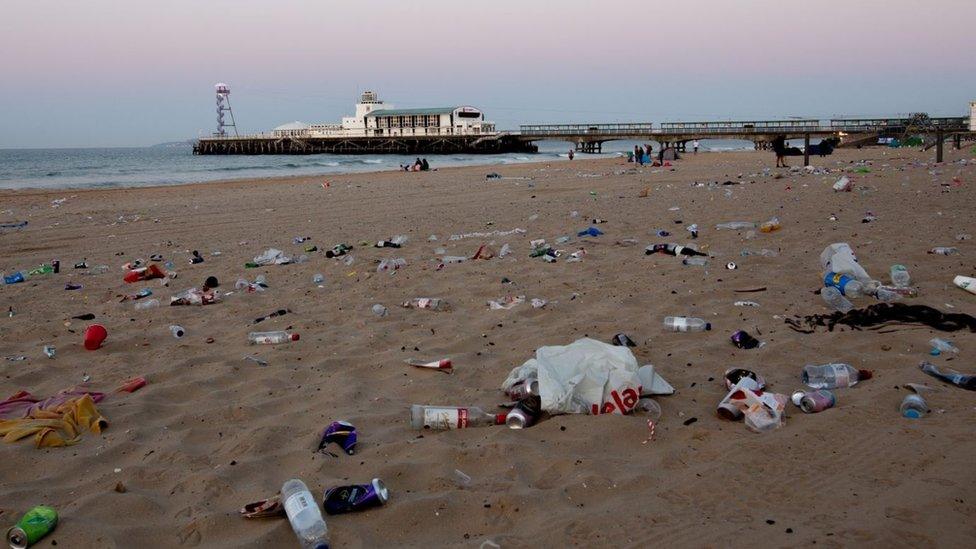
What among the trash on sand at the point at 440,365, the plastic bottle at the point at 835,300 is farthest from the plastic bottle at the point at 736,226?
the trash on sand at the point at 440,365

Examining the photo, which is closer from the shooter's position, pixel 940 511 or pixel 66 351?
pixel 940 511

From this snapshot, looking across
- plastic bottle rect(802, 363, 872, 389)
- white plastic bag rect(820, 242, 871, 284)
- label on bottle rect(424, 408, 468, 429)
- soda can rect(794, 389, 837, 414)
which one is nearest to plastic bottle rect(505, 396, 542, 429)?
label on bottle rect(424, 408, 468, 429)

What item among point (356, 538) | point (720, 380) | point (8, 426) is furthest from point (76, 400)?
point (720, 380)

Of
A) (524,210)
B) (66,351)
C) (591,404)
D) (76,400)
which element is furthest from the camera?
(524,210)

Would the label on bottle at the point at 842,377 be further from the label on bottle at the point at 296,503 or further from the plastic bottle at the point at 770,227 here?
the plastic bottle at the point at 770,227

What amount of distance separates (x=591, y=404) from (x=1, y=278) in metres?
6.64

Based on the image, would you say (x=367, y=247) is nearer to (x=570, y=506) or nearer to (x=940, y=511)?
(x=570, y=506)

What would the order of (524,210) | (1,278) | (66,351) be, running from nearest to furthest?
(66,351)
(1,278)
(524,210)

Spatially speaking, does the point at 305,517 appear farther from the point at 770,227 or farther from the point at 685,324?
the point at 770,227

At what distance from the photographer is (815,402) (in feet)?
9.73

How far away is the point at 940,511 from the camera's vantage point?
2.08 metres

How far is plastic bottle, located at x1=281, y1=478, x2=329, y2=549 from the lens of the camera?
219 cm

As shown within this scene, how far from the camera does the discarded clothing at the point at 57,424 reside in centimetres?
296

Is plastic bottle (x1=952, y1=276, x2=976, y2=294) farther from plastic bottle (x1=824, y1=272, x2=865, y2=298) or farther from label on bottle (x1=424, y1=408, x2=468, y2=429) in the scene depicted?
label on bottle (x1=424, y1=408, x2=468, y2=429)
